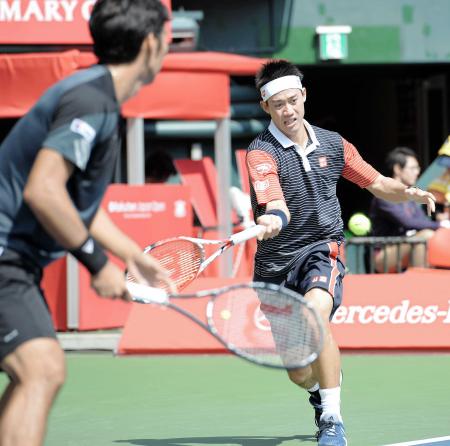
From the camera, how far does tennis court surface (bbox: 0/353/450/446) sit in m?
6.95

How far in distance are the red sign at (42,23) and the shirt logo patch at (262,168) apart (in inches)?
263

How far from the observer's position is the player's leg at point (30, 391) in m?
4.27

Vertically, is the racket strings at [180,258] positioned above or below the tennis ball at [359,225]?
above

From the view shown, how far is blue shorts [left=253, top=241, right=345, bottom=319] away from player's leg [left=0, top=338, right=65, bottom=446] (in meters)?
2.39

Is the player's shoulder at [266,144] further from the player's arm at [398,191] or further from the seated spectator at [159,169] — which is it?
the seated spectator at [159,169]

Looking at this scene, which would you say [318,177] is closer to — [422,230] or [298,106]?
[298,106]

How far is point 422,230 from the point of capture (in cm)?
1202

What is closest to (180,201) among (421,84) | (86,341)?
(86,341)

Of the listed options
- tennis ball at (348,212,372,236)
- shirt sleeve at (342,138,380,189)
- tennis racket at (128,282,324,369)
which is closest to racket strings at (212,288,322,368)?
tennis racket at (128,282,324,369)

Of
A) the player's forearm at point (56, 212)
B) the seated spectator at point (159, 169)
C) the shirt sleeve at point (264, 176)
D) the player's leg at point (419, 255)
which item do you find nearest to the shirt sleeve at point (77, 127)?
the player's forearm at point (56, 212)

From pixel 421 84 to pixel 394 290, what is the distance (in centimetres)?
1016

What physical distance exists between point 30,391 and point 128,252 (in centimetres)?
56

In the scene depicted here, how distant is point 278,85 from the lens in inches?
262

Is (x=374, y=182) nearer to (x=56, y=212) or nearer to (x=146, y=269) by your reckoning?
(x=146, y=269)
